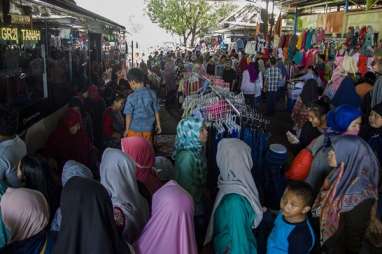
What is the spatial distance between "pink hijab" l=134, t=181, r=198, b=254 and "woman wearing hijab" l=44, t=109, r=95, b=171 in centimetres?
269

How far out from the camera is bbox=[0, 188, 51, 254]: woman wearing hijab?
237 cm

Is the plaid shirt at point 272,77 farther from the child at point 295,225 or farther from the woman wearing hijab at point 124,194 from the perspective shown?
the woman wearing hijab at point 124,194

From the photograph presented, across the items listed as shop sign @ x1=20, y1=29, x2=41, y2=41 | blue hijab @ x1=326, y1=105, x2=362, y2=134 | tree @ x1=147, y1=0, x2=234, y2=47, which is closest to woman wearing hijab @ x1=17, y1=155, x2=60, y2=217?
shop sign @ x1=20, y1=29, x2=41, y2=41

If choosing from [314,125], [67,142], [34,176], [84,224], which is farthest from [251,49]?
[84,224]

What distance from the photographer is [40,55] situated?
18.1ft

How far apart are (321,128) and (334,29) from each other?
7981mm

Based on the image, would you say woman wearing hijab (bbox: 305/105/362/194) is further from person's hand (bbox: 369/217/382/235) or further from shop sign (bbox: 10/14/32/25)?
shop sign (bbox: 10/14/32/25)

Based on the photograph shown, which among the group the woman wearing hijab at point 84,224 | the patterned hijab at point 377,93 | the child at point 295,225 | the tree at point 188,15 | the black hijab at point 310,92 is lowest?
the child at point 295,225

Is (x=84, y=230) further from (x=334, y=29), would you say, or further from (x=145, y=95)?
(x=334, y=29)

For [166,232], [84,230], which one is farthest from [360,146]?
[84,230]

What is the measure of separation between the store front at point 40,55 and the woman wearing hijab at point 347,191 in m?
3.43

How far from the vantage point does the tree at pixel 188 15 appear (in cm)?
2898

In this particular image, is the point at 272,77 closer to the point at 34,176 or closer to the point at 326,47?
the point at 326,47

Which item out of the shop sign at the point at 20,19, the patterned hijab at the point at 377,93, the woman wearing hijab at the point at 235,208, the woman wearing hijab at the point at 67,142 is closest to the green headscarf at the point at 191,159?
the woman wearing hijab at the point at 235,208
